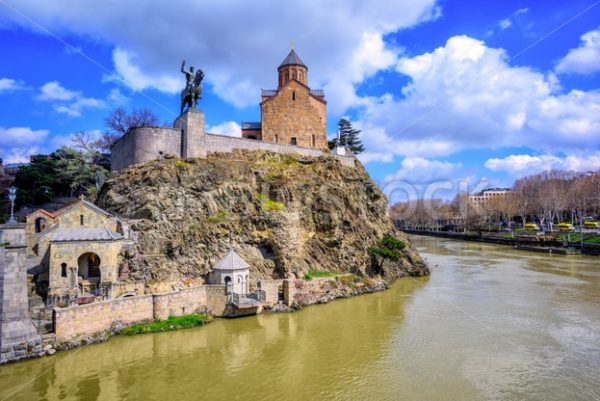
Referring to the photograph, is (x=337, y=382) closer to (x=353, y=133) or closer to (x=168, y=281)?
(x=168, y=281)

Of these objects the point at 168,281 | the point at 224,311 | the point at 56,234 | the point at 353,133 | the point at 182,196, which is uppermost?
the point at 353,133

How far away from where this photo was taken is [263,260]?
2569 centimetres

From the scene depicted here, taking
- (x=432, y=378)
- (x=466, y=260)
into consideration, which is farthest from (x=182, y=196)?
(x=466, y=260)

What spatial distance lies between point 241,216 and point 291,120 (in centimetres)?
1478

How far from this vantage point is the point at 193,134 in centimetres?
2850

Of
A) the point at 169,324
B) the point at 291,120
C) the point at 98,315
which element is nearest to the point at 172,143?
the point at 291,120

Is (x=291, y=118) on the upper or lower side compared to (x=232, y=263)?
upper

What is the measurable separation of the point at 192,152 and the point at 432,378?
2142 cm

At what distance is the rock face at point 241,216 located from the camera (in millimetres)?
23375

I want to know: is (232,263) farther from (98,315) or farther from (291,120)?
(291,120)

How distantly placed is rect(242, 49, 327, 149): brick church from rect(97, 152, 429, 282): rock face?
16.2 ft

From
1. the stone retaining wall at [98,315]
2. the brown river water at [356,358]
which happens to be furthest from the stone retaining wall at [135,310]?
the brown river water at [356,358]

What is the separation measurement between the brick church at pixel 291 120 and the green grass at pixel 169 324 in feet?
67.9

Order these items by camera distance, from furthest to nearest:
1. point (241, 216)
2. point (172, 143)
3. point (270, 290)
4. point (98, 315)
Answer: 1. point (172, 143)
2. point (241, 216)
3. point (270, 290)
4. point (98, 315)
